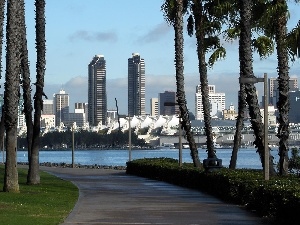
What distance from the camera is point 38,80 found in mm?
36344

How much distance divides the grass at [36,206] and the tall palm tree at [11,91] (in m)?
0.71

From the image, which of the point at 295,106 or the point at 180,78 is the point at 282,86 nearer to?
→ the point at 180,78

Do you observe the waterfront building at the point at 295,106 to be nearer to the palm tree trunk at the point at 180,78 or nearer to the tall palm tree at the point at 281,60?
the palm tree trunk at the point at 180,78

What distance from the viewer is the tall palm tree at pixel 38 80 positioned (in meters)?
35.8

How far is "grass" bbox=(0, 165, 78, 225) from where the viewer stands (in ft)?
65.2

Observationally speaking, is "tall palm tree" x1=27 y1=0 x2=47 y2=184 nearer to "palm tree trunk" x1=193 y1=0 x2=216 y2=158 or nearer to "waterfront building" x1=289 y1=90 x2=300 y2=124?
"palm tree trunk" x1=193 y1=0 x2=216 y2=158

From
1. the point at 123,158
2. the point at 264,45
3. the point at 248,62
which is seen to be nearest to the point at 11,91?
the point at 248,62

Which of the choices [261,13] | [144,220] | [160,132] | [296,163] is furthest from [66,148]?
[144,220]

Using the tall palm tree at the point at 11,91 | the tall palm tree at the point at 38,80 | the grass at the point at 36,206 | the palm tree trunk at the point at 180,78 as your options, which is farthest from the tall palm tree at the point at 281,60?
the palm tree trunk at the point at 180,78

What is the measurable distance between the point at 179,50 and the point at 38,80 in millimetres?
10164

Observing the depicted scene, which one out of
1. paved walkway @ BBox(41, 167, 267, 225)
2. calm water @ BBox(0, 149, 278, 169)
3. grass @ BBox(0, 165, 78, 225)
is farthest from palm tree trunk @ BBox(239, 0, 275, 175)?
calm water @ BBox(0, 149, 278, 169)

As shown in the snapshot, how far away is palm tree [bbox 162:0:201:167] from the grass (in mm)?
13356

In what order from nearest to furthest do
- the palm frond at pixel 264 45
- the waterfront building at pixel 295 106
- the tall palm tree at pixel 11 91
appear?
the tall palm tree at pixel 11 91 → the palm frond at pixel 264 45 → the waterfront building at pixel 295 106

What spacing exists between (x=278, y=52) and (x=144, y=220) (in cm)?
1452
